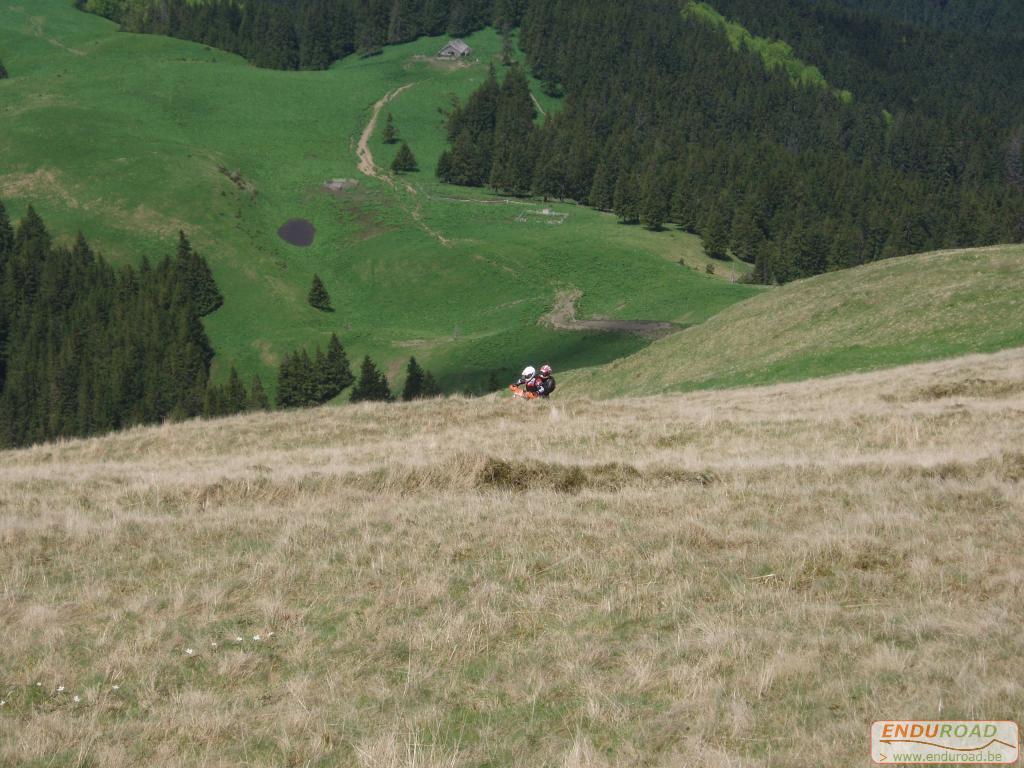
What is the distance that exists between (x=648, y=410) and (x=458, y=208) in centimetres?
11935

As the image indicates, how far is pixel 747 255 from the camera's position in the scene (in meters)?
135

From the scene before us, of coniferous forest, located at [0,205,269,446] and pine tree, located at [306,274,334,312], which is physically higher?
pine tree, located at [306,274,334,312]

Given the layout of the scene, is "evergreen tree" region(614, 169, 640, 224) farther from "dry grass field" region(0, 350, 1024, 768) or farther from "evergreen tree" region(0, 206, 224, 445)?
"dry grass field" region(0, 350, 1024, 768)

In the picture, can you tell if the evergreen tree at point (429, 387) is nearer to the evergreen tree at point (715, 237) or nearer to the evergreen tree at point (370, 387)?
the evergreen tree at point (370, 387)

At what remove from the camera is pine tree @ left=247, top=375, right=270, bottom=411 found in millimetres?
94150

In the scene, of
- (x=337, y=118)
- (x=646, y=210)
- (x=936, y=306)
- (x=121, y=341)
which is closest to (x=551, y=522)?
(x=936, y=306)

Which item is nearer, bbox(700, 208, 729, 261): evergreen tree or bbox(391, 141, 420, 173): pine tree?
bbox(700, 208, 729, 261): evergreen tree

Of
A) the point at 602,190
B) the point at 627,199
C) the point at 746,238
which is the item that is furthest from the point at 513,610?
the point at 602,190

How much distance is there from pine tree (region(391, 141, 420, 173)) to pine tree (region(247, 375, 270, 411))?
74.9 metres

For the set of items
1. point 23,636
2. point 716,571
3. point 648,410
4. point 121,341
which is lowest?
point 121,341

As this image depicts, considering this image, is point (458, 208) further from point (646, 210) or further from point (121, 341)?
point (121, 341)

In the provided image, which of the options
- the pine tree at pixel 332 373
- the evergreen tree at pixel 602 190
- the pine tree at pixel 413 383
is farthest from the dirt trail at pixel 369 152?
the pine tree at pixel 413 383

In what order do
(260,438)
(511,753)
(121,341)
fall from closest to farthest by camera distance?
1. (511,753)
2. (260,438)
3. (121,341)

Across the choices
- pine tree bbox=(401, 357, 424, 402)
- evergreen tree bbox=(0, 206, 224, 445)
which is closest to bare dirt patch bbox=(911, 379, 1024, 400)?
pine tree bbox=(401, 357, 424, 402)
